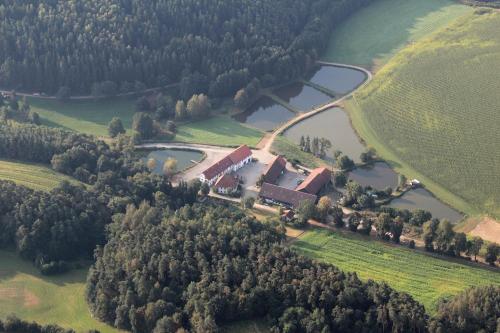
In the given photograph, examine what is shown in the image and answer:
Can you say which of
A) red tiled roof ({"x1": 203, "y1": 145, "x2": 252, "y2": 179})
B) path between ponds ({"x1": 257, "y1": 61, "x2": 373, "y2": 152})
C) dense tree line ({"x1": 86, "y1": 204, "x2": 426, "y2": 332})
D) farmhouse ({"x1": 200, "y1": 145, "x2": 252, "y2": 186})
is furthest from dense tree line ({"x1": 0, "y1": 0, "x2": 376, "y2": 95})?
dense tree line ({"x1": 86, "y1": 204, "x2": 426, "y2": 332})

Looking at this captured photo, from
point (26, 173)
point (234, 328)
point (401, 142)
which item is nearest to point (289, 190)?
point (401, 142)

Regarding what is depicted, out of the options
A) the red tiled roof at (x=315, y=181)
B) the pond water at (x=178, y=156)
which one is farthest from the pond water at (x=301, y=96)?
the red tiled roof at (x=315, y=181)

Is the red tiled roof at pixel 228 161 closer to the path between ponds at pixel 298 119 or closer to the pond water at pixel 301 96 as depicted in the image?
the path between ponds at pixel 298 119

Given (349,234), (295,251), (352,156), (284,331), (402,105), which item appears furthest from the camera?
(402,105)

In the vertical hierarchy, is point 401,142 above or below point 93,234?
above

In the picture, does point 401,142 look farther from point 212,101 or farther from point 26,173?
point 26,173

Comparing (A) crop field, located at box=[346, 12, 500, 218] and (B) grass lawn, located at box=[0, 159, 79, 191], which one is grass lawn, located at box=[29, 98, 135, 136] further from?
(A) crop field, located at box=[346, 12, 500, 218]
